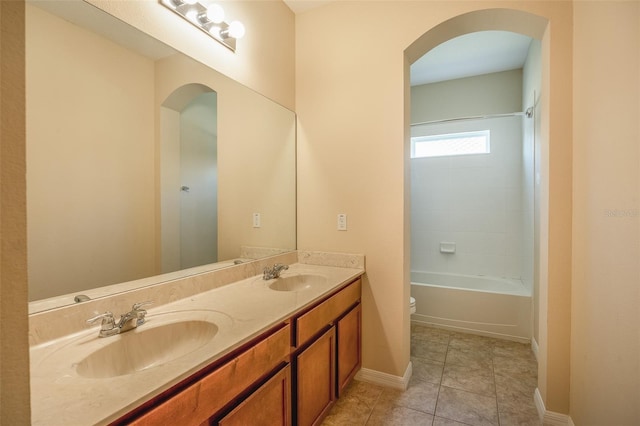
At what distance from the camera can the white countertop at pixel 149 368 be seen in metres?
0.64

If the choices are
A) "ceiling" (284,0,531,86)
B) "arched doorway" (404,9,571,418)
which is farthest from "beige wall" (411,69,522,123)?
"arched doorway" (404,9,571,418)

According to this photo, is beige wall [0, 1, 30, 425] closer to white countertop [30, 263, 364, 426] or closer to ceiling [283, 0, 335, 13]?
white countertop [30, 263, 364, 426]

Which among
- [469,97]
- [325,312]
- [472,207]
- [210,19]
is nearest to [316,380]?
[325,312]

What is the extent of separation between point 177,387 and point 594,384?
1.78 metres

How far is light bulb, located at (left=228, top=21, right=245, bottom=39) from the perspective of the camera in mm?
1636

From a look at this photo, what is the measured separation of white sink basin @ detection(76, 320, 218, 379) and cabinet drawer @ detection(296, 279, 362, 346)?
42 cm

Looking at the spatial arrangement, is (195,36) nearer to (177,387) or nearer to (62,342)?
(62,342)

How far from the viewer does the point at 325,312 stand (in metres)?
1.55

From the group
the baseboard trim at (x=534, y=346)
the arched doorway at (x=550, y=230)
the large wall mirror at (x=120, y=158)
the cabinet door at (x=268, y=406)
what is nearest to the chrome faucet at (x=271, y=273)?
the large wall mirror at (x=120, y=158)

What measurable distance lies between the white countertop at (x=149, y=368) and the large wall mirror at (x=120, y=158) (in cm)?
19

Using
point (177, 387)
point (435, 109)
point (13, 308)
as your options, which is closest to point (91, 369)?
point (177, 387)

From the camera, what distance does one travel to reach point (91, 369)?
0.89 meters

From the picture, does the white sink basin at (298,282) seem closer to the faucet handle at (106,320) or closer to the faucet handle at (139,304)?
the faucet handle at (139,304)

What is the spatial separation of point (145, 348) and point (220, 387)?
14.5 inches
